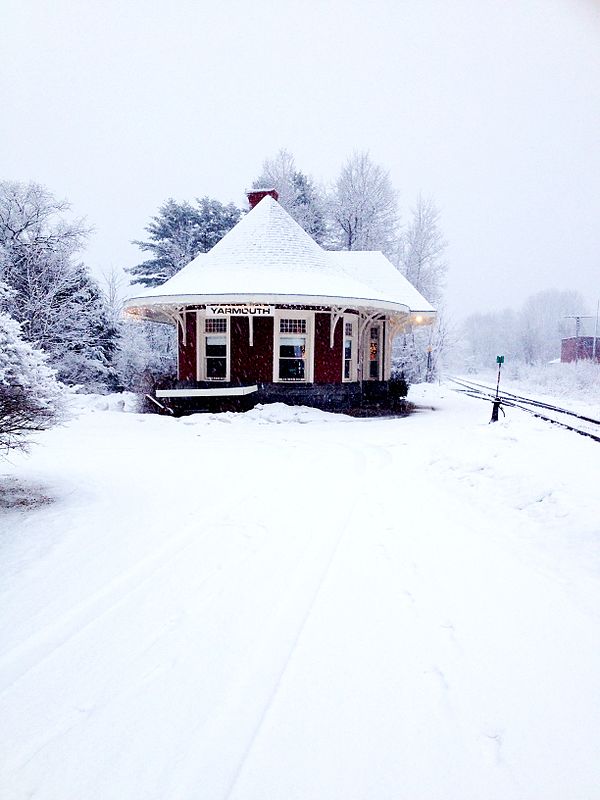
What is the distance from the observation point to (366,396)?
62.8 feet

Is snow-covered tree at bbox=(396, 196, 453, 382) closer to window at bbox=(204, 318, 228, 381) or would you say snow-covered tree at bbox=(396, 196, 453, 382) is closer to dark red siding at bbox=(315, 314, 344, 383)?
dark red siding at bbox=(315, 314, 344, 383)

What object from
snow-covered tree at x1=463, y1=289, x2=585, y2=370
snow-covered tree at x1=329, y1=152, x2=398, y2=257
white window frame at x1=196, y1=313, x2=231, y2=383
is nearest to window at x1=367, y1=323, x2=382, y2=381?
white window frame at x1=196, y1=313, x2=231, y2=383

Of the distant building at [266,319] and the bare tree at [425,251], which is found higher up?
the bare tree at [425,251]

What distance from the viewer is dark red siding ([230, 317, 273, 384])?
54.0ft

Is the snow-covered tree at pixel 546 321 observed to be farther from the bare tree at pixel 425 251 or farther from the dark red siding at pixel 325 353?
the dark red siding at pixel 325 353

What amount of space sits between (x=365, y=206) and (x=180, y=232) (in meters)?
13.7

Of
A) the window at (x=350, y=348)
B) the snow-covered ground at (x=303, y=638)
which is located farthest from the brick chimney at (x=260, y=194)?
the snow-covered ground at (x=303, y=638)

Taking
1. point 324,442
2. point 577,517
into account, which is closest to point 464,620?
point 577,517

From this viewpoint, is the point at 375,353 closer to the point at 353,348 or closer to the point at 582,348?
the point at 353,348

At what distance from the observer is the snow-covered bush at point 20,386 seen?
5791mm

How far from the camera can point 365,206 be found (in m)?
35.8

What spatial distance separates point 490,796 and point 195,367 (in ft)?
51.9

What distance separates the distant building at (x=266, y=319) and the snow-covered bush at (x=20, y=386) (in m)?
8.93

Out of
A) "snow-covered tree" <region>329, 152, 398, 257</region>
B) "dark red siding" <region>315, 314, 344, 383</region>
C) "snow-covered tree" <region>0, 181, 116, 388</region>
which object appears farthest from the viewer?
"snow-covered tree" <region>329, 152, 398, 257</region>
